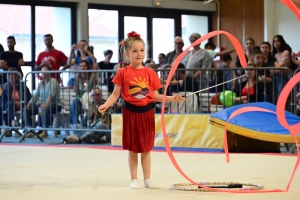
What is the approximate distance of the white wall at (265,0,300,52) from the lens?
15100mm

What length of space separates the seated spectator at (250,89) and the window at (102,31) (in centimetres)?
708

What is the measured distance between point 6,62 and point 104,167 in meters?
6.65

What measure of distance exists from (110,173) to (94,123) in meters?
4.50

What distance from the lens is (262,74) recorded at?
9477mm

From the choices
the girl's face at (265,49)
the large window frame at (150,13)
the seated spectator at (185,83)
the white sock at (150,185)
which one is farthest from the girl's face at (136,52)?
the large window frame at (150,13)

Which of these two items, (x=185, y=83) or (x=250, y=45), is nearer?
(x=185, y=83)

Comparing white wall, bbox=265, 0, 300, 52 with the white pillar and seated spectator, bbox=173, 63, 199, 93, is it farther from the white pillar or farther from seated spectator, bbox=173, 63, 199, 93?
seated spectator, bbox=173, 63, 199, 93

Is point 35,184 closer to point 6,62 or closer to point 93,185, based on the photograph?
point 93,185

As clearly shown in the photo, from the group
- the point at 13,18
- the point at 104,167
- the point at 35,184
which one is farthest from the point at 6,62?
the point at 35,184

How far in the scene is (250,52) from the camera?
10680mm

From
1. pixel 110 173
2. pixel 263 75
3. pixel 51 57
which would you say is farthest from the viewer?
pixel 51 57

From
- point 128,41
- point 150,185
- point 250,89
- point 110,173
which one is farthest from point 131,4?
point 150,185

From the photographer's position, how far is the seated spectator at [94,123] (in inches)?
406

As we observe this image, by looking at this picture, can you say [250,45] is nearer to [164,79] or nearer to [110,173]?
[164,79]
